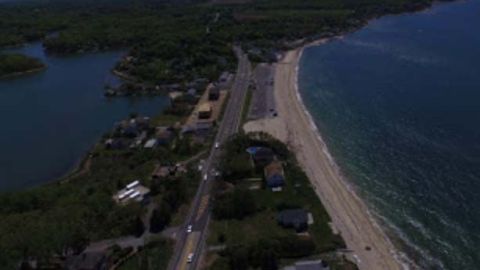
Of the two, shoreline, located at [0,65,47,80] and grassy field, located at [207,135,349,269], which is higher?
grassy field, located at [207,135,349,269]

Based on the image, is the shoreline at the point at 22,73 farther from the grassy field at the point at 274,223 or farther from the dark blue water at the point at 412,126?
the grassy field at the point at 274,223

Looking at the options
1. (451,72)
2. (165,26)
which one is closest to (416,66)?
(451,72)

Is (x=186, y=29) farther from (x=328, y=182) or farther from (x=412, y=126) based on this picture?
(x=328, y=182)

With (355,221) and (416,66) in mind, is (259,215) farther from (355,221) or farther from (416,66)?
(416,66)

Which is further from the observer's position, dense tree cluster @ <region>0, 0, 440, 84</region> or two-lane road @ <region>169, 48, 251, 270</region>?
dense tree cluster @ <region>0, 0, 440, 84</region>

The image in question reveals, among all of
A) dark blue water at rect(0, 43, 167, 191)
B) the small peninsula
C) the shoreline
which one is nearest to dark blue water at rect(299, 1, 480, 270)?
dark blue water at rect(0, 43, 167, 191)

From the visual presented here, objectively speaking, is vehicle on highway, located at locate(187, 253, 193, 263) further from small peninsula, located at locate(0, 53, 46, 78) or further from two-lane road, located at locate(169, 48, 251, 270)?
small peninsula, located at locate(0, 53, 46, 78)
